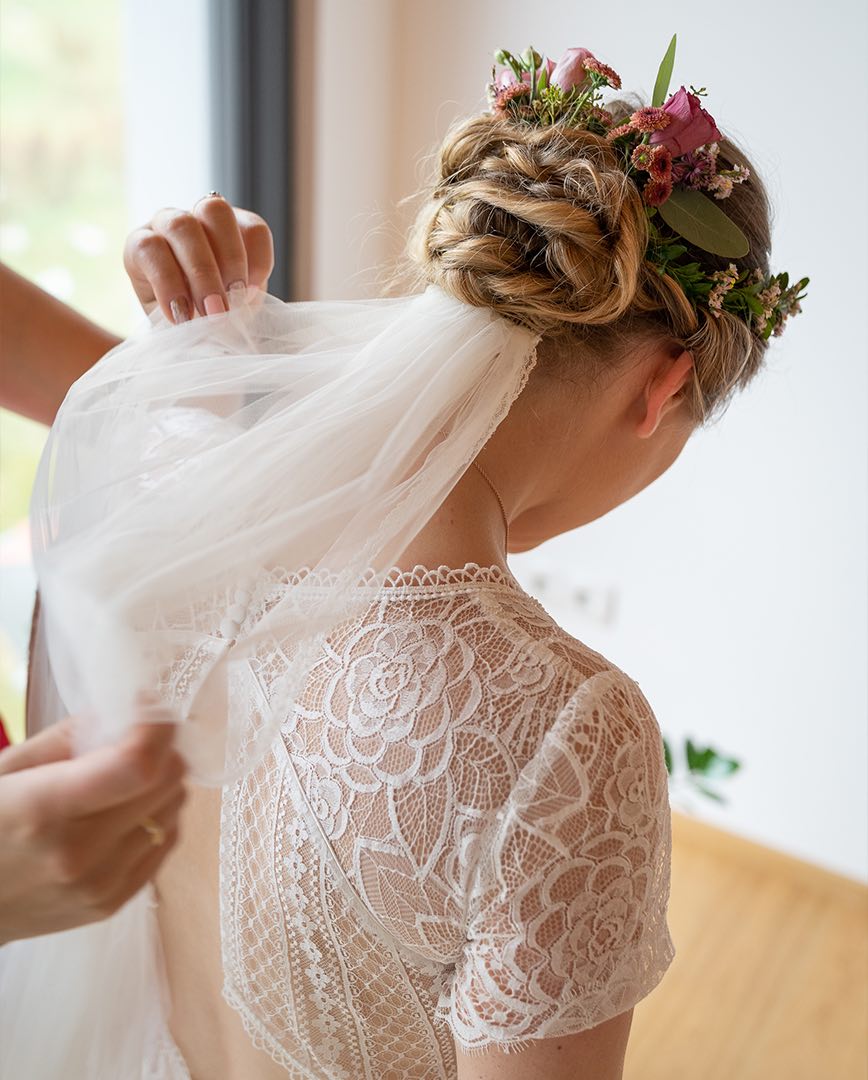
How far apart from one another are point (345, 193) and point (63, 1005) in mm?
1803

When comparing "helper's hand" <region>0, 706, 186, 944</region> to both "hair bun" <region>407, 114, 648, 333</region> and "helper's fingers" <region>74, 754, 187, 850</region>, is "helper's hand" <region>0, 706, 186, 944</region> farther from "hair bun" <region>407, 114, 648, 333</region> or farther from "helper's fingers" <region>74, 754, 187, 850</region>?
"hair bun" <region>407, 114, 648, 333</region>

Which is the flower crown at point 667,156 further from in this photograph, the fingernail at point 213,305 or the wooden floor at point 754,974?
the wooden floor at point 754,974

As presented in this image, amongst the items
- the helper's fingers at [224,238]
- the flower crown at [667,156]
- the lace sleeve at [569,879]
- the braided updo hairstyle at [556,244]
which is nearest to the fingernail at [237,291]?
the helper's fingers at [224,238]

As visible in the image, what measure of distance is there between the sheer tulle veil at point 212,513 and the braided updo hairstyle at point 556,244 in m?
0.03

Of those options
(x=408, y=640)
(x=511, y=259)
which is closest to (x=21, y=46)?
(x=511, y=259)

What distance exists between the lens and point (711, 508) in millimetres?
2145

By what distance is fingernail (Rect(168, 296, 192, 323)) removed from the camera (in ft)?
3.14

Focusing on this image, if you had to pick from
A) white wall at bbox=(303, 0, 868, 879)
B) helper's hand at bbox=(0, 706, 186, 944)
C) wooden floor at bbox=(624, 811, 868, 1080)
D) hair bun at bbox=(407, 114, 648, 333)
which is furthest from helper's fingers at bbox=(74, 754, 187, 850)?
wooden floor at bbox=(624, 811, 868, 1080)

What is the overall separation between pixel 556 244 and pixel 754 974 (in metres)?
1.89

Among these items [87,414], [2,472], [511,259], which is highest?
[511,259]

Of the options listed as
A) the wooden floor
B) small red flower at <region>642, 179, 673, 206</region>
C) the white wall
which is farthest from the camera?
the wooden floor

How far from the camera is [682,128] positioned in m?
0.87

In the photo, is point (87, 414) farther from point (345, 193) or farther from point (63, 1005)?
point (345, 193)

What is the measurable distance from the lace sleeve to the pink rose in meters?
0.49
